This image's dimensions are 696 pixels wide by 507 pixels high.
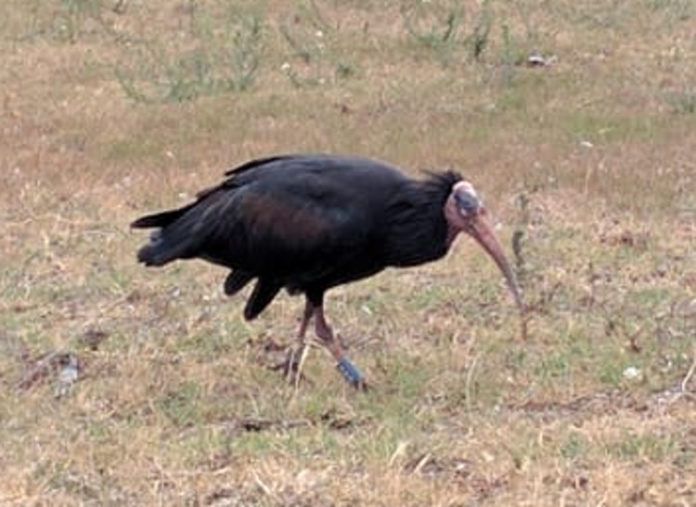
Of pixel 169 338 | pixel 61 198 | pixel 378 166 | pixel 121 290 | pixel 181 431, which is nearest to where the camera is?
pixel 181 431

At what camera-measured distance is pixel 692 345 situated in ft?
24.4

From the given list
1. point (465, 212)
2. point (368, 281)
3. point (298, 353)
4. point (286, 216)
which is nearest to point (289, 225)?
point (286, 216)

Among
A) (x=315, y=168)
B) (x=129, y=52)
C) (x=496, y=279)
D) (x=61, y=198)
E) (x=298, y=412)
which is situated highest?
(x=315, y=168)

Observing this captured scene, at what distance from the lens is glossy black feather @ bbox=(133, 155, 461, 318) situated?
685cm

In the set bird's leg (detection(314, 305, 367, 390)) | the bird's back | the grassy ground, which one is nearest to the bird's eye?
the bird's back

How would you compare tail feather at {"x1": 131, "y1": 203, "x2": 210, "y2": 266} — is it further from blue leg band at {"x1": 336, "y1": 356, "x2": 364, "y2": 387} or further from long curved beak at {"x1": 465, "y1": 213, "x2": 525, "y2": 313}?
long curved beak at {"x1": 465, "y1": 213, "x2": 525, "y2": 313}

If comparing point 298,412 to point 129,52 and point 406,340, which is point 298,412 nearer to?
point 406,340

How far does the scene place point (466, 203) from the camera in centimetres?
687

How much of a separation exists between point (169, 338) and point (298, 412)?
46.8 inches

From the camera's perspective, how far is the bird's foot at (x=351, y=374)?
7.02 m

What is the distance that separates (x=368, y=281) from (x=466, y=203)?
6.25 ft

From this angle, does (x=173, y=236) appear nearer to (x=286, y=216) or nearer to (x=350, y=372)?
(x=286, y=216)

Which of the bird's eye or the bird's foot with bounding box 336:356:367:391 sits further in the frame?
the bird's foot with bounding box 336:356:367:391

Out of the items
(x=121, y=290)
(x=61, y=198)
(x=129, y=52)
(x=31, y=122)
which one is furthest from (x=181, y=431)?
(x=129, y=52)
